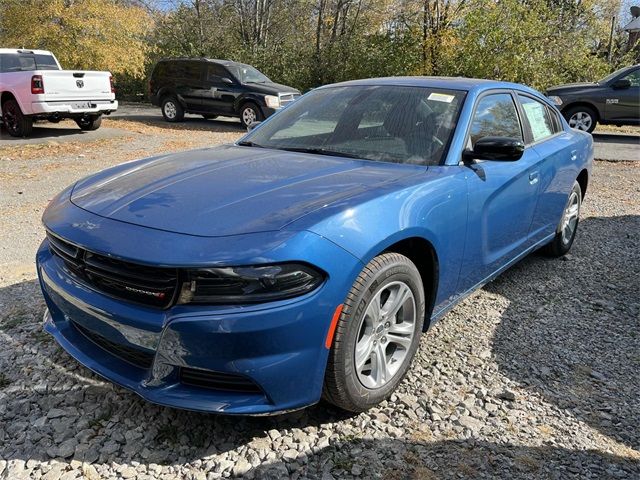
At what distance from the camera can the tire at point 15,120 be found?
451 inches

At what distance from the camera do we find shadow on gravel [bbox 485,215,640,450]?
9.09 feet

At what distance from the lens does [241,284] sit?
202 centimetres

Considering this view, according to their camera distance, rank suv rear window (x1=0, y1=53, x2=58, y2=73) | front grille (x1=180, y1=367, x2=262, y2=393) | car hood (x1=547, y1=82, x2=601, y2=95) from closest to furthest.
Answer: front grille (x1=180, y1=367, x2=262, y2=393)
suv rear window (x1=0, y1=53, x2=58, y2=73)
car hood (x1=547, y1=82, x2=601, y2=95)

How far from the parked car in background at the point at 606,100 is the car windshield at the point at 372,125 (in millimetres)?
10498

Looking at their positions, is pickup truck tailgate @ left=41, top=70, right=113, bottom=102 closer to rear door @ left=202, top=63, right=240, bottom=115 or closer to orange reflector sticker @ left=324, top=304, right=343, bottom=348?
rear door @ left=202, top=63, right=240, bottom=115

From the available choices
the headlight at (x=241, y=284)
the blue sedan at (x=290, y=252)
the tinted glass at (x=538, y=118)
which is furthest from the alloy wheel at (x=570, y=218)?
the headlight at (x=241, y=284)

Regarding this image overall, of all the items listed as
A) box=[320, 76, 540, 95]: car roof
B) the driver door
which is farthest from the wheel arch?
box=[320, 76, 540, 95]: car roof

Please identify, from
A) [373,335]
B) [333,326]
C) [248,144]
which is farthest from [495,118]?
[333,326]

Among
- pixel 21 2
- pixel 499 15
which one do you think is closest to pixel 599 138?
pixel 499 15

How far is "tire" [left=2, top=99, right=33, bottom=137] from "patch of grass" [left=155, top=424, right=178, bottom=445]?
11118 millimetres

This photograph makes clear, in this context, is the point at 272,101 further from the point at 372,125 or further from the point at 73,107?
the point at 372,125

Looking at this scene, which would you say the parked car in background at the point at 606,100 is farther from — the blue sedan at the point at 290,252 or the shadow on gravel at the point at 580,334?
the blue sedan at the point at 290,252

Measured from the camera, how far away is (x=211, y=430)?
7.97 feet

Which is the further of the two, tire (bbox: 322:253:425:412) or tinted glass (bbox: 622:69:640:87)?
tinted glass (bbox: 622:69:640:87)
